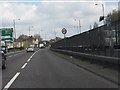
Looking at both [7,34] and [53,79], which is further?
[7,34]

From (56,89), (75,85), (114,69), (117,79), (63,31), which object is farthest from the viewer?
(63,31)

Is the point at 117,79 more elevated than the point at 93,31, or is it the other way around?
the point at 93,31

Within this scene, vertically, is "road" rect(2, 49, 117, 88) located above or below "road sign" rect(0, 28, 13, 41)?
below

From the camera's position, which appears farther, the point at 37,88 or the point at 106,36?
the point at 106,36

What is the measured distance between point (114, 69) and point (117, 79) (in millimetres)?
2674

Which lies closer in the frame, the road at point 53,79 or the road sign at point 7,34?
the road at point 53,79

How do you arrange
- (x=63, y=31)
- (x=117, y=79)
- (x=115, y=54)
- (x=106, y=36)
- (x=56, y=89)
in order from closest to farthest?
(x=56, y=89) < (x=117, y=79) < (x=115, y=54) < (x=106, y=36) < (x=63, y=31)

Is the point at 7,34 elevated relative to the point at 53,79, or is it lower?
elevated

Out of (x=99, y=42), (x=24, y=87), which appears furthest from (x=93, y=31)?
(x=24, y=87)

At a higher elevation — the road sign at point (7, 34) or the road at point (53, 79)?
the road sign at point (7, 34)

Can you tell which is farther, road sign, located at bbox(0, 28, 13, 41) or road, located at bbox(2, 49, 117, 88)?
road sign, located at bbox(0, 28, 13, 41)

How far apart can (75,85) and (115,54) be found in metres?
5.44

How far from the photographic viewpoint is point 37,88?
472 inches

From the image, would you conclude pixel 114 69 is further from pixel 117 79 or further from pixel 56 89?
pixel 56 89
